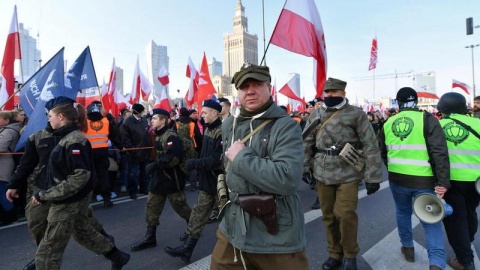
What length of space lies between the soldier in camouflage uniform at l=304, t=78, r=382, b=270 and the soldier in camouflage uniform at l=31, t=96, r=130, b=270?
242 cm

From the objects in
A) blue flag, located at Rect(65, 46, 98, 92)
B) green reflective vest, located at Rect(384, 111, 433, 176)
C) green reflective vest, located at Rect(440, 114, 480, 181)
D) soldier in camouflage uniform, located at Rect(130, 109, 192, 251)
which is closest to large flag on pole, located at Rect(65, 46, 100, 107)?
blue flag, located at Rect(65, 46, 98, 92)

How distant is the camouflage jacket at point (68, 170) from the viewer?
275cm

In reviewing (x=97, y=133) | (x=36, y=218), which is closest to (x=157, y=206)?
(x=36, y=218)

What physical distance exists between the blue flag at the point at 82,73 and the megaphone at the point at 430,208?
243 inches

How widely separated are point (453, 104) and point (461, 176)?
764 mm

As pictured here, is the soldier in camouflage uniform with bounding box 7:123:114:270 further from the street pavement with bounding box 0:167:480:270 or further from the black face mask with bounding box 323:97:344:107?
the black face mask with bounding box 323:97:344:107

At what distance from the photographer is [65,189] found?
275 centimetres

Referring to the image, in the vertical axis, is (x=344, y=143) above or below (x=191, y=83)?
below

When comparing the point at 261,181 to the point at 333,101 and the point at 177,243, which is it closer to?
the point at 333,101

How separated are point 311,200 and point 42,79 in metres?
5.38

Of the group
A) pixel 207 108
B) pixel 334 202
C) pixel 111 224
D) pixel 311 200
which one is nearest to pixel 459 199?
pixel 334 202

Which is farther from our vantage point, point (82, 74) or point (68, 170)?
point (82, 74)

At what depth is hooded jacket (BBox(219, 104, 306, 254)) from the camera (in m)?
1.67

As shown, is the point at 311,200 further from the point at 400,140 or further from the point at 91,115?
the point at 91,115
